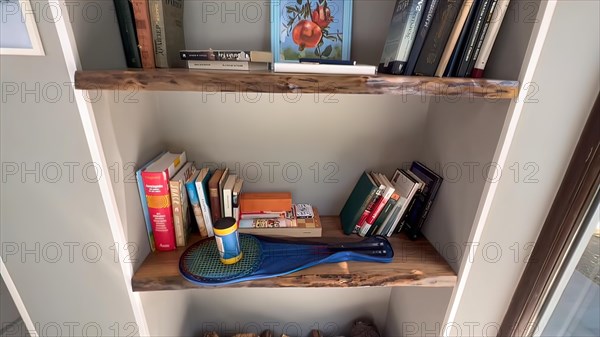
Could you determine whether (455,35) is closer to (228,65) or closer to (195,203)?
(228,65)

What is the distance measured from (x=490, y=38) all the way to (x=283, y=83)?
49 centimetres

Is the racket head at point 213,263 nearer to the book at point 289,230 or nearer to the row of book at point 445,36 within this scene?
the book at point 289,230

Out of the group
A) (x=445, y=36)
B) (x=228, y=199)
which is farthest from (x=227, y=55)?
(x=445, y=36)

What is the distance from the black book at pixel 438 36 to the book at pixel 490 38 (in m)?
0.08

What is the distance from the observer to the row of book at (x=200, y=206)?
2.65 ft

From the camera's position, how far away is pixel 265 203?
3.21 ft

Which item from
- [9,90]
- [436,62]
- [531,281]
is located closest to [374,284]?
[531,281]

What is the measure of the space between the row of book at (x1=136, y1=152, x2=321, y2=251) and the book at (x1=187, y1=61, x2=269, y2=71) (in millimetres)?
296

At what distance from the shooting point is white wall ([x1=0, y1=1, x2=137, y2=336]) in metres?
0.59

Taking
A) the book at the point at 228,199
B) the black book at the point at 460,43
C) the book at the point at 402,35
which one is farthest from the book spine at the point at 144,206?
the black book at the point at 460,43

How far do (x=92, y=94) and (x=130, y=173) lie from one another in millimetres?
221

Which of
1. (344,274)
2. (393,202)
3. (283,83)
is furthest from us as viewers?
(393,202)

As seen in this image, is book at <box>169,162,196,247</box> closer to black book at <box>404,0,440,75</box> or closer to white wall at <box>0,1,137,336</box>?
white wall at <box>0,1,137,336</box>

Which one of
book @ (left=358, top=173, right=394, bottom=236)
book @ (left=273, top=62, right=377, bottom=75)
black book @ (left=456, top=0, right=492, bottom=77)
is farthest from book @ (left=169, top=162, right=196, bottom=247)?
black book @ (left=456, top=0, right=492, bottom=77)
